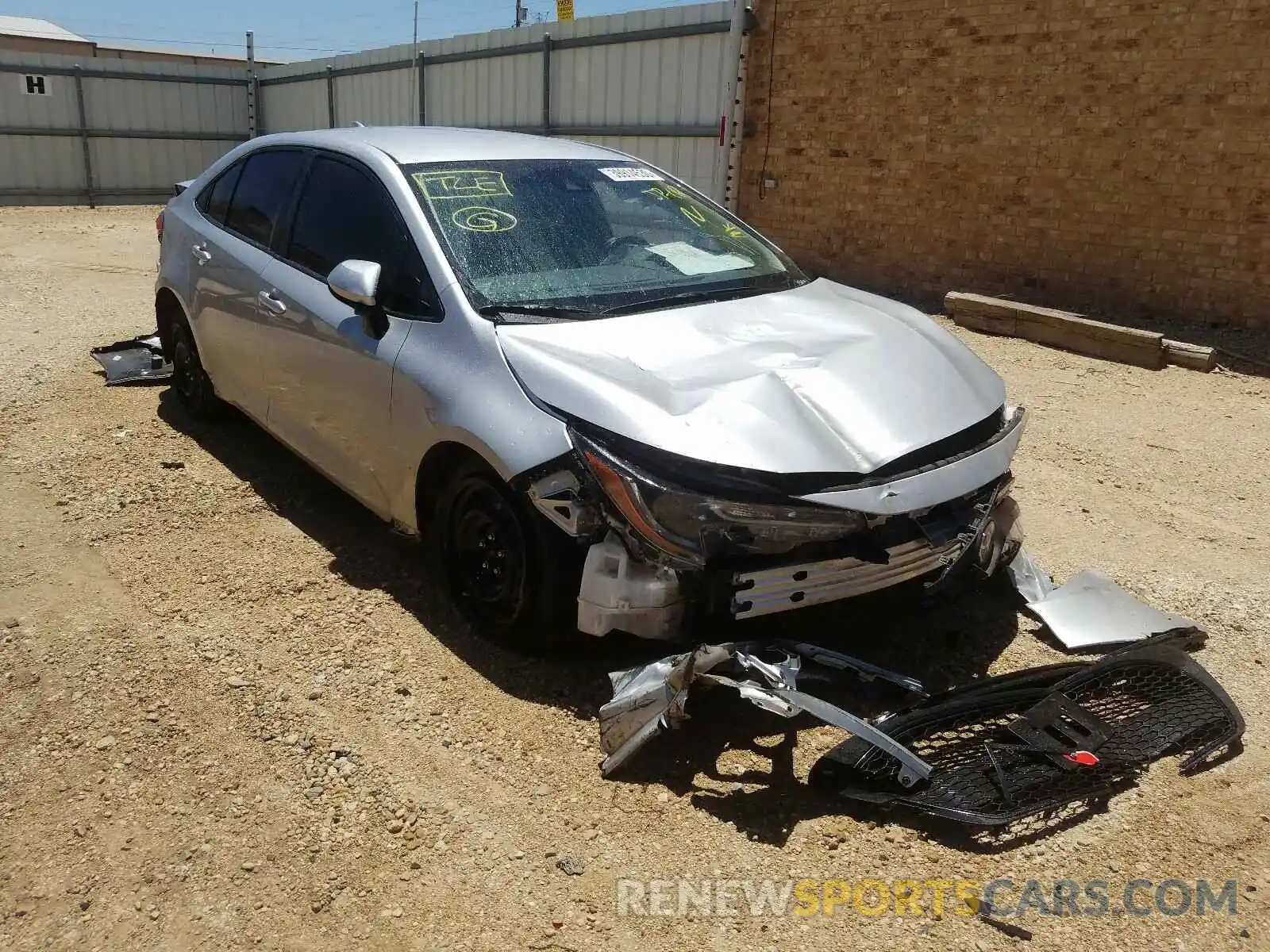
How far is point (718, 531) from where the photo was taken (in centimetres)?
296

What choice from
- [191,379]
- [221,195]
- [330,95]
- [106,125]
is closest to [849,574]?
[221,195]

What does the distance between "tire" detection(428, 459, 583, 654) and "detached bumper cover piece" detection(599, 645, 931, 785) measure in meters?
0.31

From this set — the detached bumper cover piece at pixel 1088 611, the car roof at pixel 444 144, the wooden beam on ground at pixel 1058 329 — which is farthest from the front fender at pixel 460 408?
the wooden beam on ground at pixel 1058 329

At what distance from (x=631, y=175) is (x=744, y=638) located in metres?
2.36

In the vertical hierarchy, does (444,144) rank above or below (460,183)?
above

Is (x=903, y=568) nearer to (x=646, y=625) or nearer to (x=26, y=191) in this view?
(x=646, y=625)

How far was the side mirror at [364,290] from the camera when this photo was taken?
3.69 metres

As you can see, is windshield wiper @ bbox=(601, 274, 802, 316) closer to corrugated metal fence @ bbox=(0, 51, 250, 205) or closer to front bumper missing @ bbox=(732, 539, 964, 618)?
front bumper missing @ bbox=(732, 539, 964, 618)

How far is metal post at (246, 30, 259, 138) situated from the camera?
21562 mm

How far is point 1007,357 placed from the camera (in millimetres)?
8500

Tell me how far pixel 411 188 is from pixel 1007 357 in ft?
19.5

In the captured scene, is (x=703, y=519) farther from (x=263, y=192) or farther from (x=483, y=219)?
(x=263, y=192)

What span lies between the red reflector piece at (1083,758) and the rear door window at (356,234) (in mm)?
2500

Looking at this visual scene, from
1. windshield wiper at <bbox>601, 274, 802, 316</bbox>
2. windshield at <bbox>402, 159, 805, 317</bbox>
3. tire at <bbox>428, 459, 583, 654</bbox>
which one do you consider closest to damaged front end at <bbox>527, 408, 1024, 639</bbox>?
tire at <bbox>428, 459, 583, 654</bbox>
